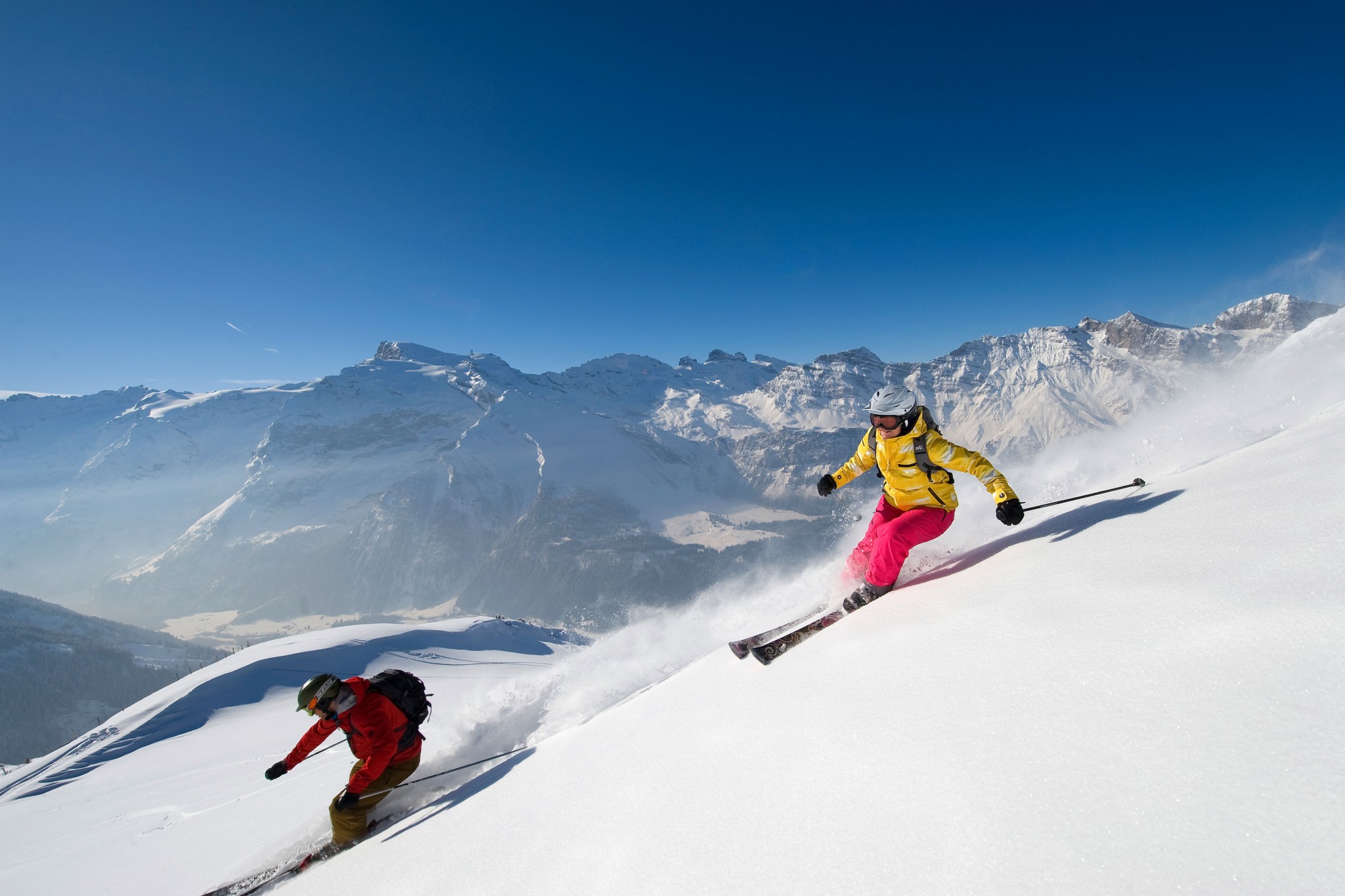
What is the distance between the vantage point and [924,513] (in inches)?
209

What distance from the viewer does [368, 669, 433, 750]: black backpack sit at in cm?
549

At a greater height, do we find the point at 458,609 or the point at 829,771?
the point at 458,609

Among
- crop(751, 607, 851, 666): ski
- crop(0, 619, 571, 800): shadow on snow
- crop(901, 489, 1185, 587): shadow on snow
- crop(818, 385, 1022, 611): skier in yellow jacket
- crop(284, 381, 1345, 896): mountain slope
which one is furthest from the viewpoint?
crop(0, 619, 571, 800): shadow on snow

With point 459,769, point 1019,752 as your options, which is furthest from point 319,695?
point 1019,752

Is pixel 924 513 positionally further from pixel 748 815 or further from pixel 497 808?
pixel 497 808

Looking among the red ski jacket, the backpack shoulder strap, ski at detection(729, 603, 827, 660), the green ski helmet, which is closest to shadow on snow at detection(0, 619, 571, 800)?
the red ski jacket

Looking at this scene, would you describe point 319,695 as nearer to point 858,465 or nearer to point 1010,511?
point 858,465

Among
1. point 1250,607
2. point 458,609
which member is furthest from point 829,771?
point 458,609

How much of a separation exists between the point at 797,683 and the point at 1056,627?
1.45 metres

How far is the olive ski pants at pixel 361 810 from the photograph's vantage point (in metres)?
5.20

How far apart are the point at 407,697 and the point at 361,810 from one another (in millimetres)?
1061

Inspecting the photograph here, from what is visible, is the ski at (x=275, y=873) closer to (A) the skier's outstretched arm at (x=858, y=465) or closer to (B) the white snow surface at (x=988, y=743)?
(B) the white snow surface at (x=988, y=743)

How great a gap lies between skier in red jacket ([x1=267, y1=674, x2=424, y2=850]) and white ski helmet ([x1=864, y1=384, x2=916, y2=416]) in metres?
5.79

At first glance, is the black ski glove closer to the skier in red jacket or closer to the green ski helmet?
the skier in red jacket
